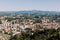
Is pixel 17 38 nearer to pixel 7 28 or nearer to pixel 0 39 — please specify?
pixel 0 39

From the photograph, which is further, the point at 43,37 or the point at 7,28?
the point at 7,28

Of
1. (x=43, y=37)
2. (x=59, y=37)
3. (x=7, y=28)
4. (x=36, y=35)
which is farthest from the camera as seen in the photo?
(x=7, y=28)

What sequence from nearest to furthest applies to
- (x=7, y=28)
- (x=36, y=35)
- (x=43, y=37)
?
(x=43, y=37) → (x=36, y=35) → (x=7, y=28)

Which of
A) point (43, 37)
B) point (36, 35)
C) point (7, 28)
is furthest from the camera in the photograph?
point (7, 28)

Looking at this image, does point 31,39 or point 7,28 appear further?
point 7,28

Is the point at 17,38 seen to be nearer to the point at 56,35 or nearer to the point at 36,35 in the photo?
the point at 36,35

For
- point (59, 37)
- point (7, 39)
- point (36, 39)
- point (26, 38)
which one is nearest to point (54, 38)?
point (59, 37)

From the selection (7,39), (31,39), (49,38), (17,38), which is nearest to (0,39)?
(7,39)

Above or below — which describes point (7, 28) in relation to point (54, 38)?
below

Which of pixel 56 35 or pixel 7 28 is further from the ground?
pixel 56 35
